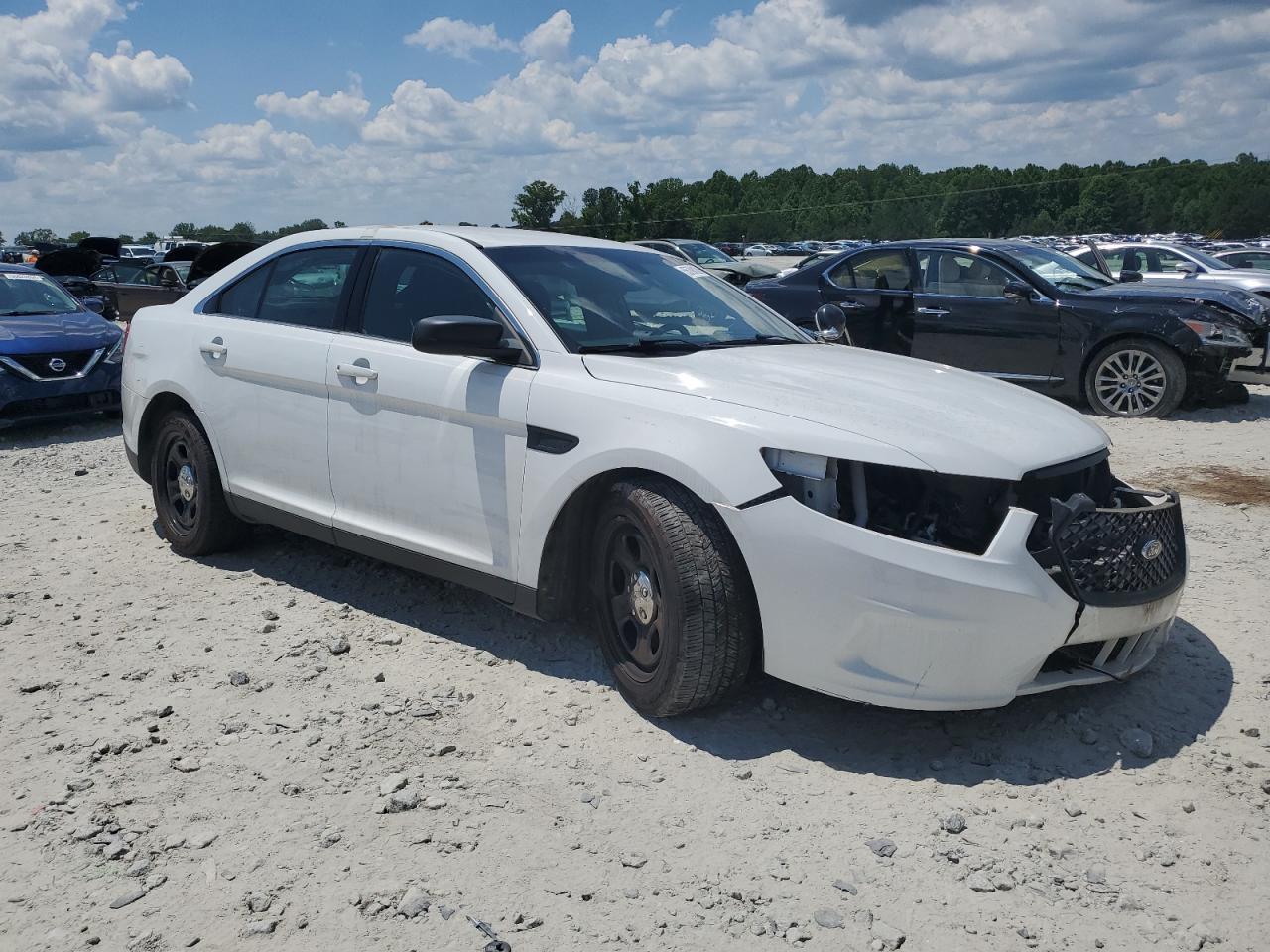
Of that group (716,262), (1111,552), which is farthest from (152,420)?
(716,262)

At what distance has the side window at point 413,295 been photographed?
4.38 meters

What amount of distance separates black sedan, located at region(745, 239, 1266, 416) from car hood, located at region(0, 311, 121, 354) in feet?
21.6

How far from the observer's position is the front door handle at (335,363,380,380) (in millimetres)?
4461

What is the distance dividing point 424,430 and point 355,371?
47 centimetres

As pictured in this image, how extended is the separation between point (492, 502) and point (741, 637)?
1.11 metres

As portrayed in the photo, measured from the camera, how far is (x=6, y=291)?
35.4 feet

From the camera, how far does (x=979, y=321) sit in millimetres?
10266

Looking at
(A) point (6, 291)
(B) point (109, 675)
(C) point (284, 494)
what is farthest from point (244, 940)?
(A) point (6, 291)

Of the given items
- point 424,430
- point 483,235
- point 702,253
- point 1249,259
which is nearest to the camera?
point 424,430

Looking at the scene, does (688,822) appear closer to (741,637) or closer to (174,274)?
(741,637)

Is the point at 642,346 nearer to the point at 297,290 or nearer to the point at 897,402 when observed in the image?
the point at 897,402

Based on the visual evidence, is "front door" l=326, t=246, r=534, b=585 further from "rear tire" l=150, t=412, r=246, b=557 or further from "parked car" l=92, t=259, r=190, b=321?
"parked car" l=92, t=259, r=190, b=321

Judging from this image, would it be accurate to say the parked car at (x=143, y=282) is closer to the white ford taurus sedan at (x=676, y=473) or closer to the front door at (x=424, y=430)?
the white ford taurus sedan at (x=676, y=473)

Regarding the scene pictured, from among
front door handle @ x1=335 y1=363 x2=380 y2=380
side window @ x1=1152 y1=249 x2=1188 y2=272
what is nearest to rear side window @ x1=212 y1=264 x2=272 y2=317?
front door handle @ x1=335 y1=363 x2=380 y2=380
